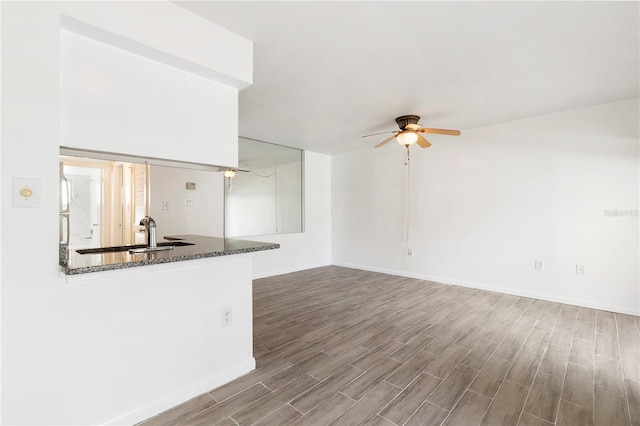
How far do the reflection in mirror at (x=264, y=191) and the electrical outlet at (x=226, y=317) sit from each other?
2.69 m

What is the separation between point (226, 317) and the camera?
2004mm

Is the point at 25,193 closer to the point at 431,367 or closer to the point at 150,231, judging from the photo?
the point at 150,231

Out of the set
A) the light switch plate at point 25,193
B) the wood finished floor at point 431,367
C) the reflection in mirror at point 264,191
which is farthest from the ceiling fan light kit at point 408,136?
the light switch plate at point 25,193

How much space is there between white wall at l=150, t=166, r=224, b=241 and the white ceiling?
105cm

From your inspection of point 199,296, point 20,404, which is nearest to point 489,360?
point 199,296

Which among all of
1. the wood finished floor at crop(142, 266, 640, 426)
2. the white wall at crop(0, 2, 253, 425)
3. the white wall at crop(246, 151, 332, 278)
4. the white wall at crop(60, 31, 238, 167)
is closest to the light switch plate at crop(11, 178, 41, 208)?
the white wall at crop(0, 2, 253, 425)

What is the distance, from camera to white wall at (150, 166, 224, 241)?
7.38 ft

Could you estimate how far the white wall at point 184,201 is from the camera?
2.25 metres

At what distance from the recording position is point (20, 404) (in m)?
1.28

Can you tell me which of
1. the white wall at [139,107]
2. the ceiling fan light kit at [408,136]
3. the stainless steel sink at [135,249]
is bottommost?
the stainless steel sink at [135,249]

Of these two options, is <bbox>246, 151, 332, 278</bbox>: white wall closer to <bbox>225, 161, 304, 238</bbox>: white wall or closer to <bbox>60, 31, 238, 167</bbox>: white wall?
<bbox>225, 161, 304, 238</bbox>: white wall

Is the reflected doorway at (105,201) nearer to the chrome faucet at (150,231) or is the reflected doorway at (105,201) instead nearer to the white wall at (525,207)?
the chrome faucet at (150,231)

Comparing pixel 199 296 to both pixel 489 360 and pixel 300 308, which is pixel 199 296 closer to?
pixel 300 308

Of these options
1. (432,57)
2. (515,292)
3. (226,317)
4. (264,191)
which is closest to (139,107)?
(226,317)
